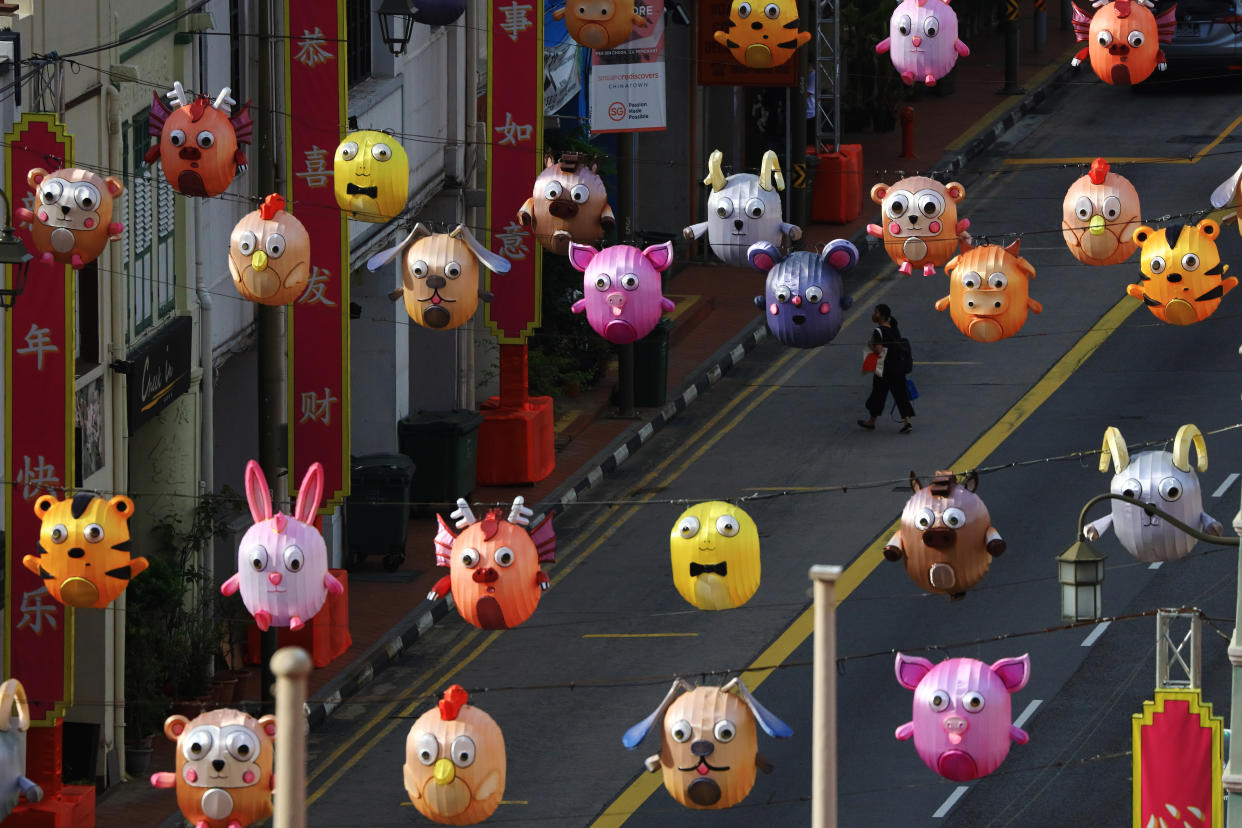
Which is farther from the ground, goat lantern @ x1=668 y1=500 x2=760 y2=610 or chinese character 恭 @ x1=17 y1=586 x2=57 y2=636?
goat lantern @ x1=668 y1=500 x2=760 y2=610

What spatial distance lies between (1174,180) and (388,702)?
19.3m

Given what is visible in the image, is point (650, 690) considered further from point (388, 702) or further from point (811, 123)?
point (811, 123)

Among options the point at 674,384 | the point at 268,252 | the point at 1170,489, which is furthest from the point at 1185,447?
the point at 674,384

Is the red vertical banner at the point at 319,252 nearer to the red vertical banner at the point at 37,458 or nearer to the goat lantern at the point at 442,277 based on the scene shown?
the goat lantern at the point at 442,277

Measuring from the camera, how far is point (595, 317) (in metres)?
23.9

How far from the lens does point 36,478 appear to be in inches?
916

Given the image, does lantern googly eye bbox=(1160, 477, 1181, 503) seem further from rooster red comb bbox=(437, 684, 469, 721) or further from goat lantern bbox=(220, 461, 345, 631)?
goat lantern bbox=(220, 461, 345, 631)

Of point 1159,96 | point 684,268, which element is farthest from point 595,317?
point 1159,96

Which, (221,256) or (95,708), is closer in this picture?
(95,708)

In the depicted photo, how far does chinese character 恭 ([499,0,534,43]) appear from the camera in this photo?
30.9m

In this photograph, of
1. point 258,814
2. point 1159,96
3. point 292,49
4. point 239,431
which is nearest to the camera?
point 258,814

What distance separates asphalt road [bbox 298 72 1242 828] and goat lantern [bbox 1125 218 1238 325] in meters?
2.82

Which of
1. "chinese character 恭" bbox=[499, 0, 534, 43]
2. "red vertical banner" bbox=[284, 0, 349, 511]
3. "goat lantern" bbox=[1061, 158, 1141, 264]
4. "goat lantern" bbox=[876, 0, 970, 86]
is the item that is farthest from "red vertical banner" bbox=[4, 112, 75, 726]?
"chinese character 恭" bbox=[499, 0, 534, 43]

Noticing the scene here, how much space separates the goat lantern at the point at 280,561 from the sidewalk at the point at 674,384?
4.51 m
